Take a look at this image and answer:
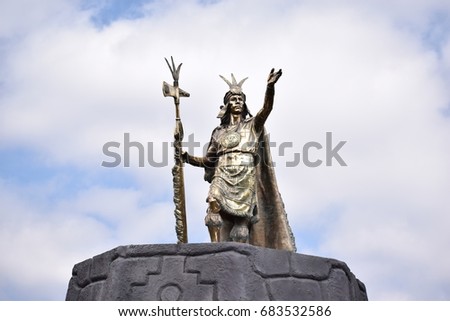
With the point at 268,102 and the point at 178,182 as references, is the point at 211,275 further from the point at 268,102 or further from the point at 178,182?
the point at 268,102

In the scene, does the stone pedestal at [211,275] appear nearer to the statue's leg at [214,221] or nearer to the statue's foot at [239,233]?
the statue's leg at [214,221]

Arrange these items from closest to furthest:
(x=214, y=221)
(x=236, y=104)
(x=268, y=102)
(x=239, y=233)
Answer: (x=214, y=221)
(x=239, y=233)
(x=268, y=102)
(x=236, y=104)

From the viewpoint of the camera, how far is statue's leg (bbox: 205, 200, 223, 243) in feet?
23.1

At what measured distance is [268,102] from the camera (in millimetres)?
7559

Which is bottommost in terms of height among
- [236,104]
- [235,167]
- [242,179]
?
[242,179]

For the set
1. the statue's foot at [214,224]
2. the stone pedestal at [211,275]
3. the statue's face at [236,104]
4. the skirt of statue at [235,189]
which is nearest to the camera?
the stone pedestal at [211,275]

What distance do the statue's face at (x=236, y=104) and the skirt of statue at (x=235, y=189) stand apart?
843 mm

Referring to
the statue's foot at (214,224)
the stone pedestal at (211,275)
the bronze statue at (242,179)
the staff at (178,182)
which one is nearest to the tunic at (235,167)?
the bronze statue at (242,179)

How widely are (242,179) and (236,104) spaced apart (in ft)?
3.65

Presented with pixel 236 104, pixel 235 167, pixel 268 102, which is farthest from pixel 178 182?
pixel 268 102

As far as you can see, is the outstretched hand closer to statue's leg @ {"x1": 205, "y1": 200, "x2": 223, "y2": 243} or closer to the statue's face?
the statue's face

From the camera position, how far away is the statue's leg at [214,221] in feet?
23.1
